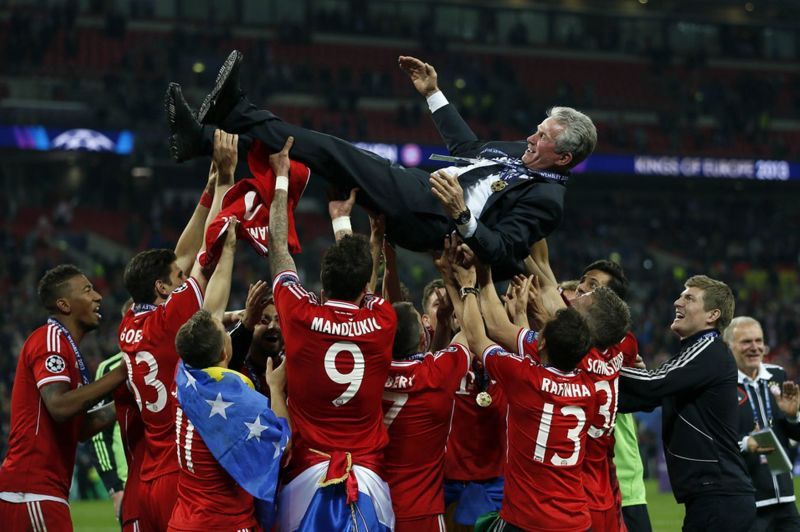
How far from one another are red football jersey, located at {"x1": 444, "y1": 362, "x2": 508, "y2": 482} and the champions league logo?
20726 mm

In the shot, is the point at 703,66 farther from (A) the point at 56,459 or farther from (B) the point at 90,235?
(A) the point at 56,459

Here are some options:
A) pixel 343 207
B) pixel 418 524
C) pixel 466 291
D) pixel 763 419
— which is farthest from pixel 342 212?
pixel 763 419

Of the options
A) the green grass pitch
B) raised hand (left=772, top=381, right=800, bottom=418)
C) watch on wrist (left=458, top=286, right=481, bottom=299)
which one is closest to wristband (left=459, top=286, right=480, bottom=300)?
watch on wrist (left=458, top=286, right=481, bottom=299)

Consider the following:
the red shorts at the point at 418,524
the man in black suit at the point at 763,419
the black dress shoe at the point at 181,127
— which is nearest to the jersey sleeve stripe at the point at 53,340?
the black dress shoe at the point at 181,127

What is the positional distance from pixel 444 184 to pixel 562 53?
32190 millimetres

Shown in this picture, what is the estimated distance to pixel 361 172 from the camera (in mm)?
5707

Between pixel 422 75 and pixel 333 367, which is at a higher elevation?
pixel 422 75

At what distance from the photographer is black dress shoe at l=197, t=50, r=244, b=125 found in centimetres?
Answer: 542

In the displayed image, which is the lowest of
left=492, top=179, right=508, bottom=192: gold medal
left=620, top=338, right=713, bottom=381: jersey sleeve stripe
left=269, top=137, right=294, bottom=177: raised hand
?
left=620, top=338, right=713, bottom=381: jersey sleeve stripe

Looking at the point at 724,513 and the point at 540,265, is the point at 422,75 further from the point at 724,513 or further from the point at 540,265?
the point at 724,513

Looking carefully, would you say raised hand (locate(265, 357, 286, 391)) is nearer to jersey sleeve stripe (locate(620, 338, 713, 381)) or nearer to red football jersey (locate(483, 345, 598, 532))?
red football jersey (locate(483, 345, 598, 532))

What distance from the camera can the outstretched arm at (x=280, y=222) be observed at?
214 inches

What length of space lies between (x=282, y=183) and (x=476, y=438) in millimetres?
1857

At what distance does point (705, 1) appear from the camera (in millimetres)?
36688
